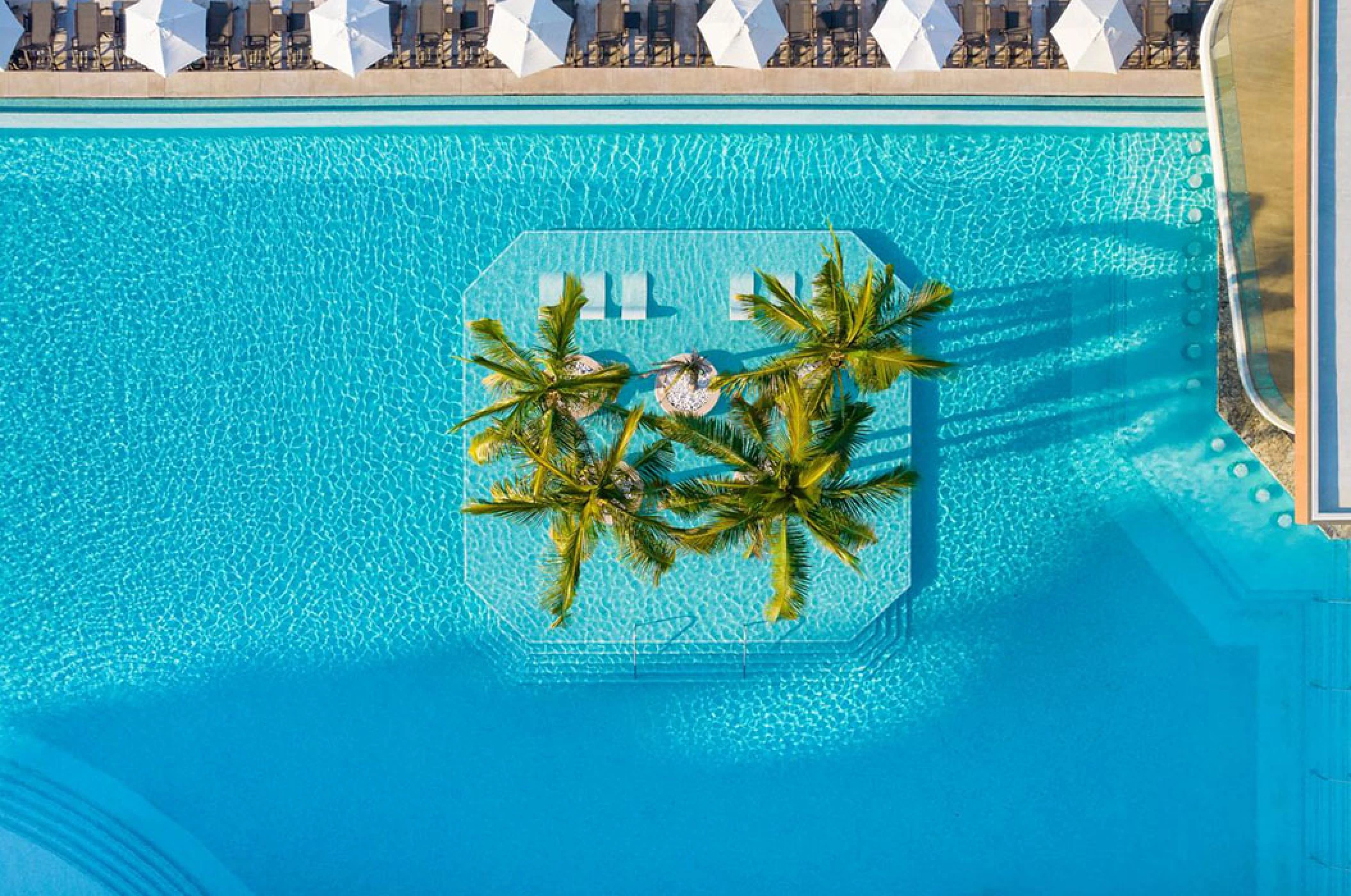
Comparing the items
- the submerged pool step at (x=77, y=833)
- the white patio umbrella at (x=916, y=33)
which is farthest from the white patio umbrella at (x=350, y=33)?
the submerged pool step at (x=77, y=833)

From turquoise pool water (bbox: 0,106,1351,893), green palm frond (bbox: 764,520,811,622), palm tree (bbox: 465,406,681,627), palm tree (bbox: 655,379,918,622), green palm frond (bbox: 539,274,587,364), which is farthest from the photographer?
turquoise pool water (bbox: 0,106,1351,893)

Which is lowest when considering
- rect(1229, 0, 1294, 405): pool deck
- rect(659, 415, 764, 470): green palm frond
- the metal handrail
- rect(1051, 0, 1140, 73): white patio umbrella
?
the metal handrail

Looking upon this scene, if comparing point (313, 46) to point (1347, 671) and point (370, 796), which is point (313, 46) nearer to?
point (370, 796)

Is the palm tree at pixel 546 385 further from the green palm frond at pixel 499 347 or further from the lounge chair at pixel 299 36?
the lounge chair at pixel 299 36

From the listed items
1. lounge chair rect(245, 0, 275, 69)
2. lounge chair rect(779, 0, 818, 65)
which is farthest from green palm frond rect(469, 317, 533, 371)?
lounge chair rect(779, 0, 818, 65)

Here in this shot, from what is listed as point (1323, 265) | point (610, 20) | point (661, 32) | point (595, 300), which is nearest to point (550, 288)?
point (595, 300)

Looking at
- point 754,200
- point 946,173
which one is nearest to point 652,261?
point 754,200

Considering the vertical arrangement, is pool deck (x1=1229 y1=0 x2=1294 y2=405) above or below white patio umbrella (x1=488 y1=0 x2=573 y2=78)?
below

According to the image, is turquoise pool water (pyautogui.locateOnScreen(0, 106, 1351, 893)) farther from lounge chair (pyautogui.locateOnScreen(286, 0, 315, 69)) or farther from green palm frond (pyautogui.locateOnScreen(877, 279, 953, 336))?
green palm frond (pyautogui.locateOnScreen(877, 279, 953, 336))
